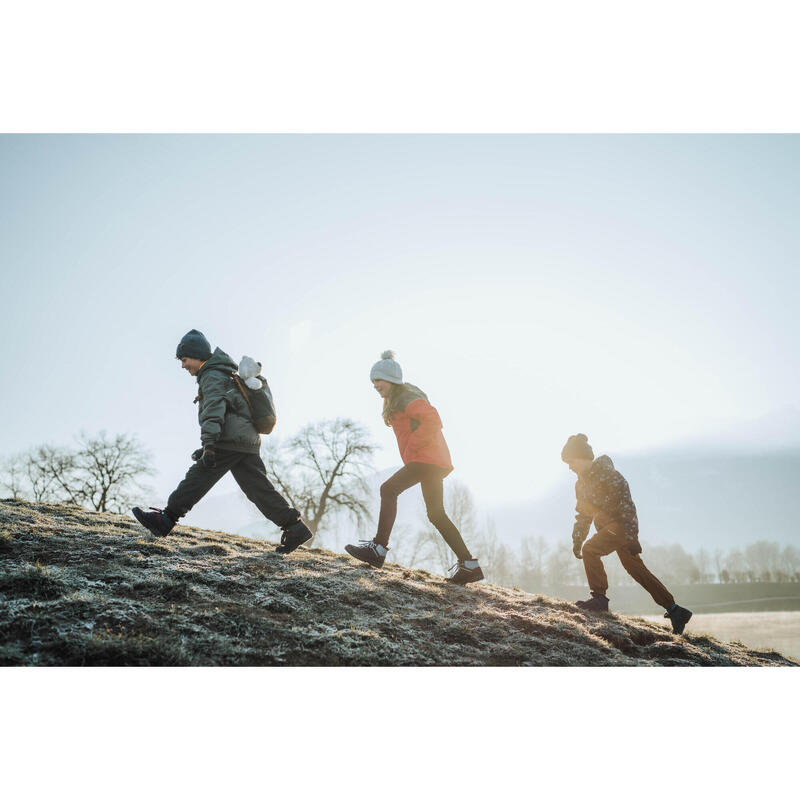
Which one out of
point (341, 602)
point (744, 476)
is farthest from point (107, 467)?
point (744, 476)

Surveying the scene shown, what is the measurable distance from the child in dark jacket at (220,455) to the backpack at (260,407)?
0.05m

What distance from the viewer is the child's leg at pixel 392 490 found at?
4.88m

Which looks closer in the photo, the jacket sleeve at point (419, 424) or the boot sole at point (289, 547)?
the jacket sleeve at point (419, 424)

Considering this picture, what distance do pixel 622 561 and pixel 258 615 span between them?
12.1 ft

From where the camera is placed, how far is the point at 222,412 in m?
4.82

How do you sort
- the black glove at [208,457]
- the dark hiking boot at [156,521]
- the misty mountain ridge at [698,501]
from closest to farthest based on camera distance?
the black glove at [208,457] < the dark hiking boot at [156,521] < the misty mountain ridge at [698,501]

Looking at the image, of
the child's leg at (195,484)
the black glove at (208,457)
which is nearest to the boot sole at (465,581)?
the child's leg at (195,484)

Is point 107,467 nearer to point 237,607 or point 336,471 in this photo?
point 336,471

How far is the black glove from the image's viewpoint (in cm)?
475

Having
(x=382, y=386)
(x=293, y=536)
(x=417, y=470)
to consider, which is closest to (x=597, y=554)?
(x=417, y=470)

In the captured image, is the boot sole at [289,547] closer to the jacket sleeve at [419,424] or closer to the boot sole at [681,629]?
the jacket sleeve at [419,424]

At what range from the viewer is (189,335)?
17.4 ft

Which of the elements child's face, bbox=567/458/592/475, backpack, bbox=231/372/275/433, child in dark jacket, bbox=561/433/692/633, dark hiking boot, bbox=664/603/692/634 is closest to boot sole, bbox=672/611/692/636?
dark hiking boot, bbox=664/603/692/634

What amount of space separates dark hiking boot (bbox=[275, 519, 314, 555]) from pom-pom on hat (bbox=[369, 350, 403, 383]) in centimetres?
169
